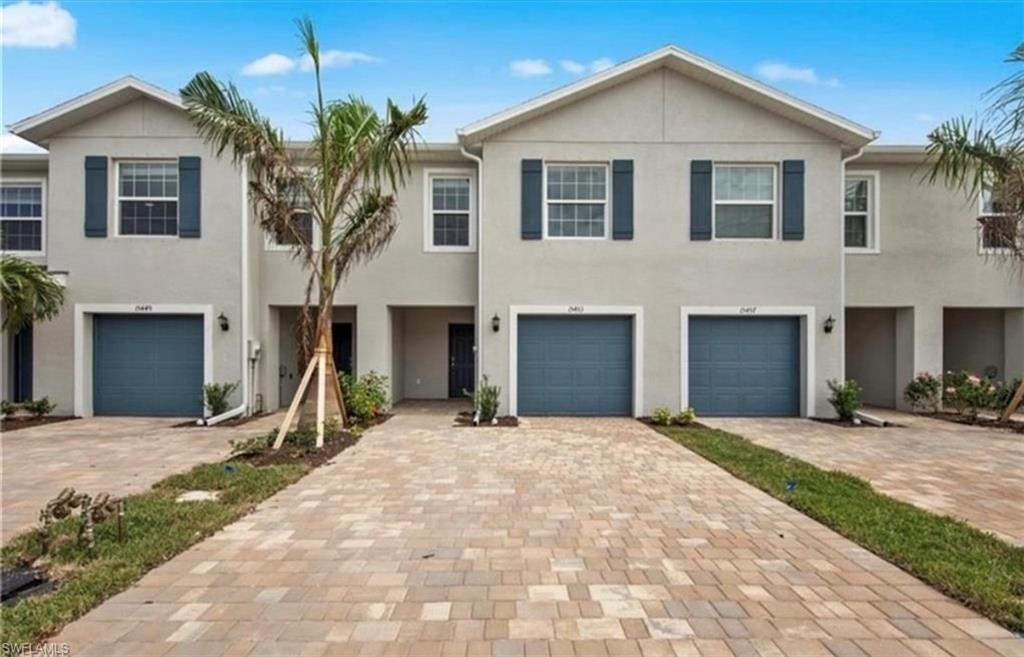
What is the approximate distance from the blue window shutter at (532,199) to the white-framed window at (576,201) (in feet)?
0.63

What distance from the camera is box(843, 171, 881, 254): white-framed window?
13.0m

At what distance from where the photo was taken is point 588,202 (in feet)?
40.4

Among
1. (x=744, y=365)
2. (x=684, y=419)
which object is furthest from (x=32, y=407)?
(x=744, y=365)

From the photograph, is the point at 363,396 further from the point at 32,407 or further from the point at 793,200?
the point at 793,200

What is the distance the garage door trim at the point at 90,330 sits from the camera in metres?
12.1

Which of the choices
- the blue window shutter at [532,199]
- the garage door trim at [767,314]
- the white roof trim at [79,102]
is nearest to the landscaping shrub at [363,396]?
the blue window shutter at [532,199]

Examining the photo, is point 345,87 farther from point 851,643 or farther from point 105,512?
point 851,643

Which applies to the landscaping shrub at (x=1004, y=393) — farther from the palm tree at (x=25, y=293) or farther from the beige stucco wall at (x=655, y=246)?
the palm tree at (x=25, y=293)

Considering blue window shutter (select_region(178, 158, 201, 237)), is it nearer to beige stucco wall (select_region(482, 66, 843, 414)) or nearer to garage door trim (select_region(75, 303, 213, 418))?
garage door trim (select_region(75, 303, 213, 418))

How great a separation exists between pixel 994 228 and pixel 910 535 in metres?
10.1

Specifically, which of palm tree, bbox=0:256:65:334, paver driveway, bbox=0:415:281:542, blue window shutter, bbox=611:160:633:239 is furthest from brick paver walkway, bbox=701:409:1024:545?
palm tree, bbox=0:256:65:334

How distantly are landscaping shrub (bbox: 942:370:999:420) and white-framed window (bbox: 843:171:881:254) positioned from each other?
319cm

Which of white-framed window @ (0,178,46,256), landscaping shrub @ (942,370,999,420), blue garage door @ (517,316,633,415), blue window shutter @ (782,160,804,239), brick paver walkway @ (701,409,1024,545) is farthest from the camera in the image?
white-framed window @ (0,178,46,256)

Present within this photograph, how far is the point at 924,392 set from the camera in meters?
12.7
